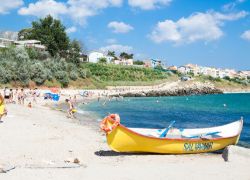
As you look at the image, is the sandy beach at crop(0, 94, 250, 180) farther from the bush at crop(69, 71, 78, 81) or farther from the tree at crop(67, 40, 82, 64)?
the tree at crop(67, 40, 82, 64)

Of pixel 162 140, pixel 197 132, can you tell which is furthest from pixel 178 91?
pixel 162 140

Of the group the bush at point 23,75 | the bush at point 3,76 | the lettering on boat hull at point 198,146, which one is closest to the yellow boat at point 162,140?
the lettering on boat hull at point 198,146

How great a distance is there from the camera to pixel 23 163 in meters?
13.2

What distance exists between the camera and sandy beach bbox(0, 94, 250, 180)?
12.6 m

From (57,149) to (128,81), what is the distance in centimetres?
8929

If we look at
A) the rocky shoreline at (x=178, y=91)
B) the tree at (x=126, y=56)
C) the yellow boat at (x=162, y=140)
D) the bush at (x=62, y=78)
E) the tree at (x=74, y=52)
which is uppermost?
the tree at (x=126, y=56)

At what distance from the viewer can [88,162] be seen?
14.7 metres

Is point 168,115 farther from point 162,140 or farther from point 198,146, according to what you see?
point 162,140

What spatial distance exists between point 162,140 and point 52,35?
7936cm

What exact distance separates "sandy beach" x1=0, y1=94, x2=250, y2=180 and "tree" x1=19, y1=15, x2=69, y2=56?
242 feet

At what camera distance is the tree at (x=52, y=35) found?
9200cm

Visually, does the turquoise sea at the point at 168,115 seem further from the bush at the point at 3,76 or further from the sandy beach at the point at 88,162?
the bush at the point at 3,76

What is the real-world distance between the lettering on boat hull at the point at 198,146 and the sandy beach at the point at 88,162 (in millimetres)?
327

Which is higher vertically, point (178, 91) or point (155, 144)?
point (178, 91)
